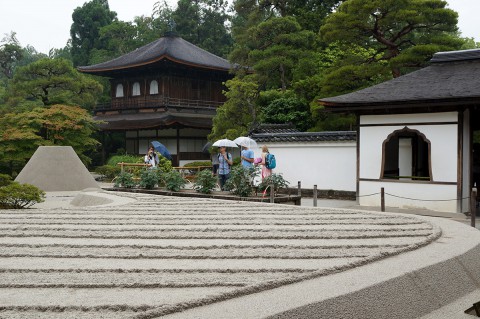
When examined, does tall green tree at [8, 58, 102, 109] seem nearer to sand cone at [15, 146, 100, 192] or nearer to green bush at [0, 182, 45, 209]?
sand cone at [15, 146, 100, 192]

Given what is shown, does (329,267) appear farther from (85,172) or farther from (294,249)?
(85,172)

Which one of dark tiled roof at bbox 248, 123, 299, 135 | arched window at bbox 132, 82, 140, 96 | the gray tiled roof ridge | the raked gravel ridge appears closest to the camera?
the raked gravel ridge

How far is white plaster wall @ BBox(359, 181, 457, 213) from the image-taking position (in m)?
14.0

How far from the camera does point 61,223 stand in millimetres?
7215

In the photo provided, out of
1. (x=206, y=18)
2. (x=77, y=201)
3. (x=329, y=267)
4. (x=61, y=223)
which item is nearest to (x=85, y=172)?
(x=77, y=201)

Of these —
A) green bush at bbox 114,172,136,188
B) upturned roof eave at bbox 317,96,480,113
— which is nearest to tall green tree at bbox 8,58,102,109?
green bush at bbox 114,172,136,188

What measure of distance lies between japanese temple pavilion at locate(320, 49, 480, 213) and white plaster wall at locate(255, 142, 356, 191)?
4.09ft

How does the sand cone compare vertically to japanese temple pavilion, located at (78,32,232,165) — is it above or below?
below

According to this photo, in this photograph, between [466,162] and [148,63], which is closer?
[466,162]

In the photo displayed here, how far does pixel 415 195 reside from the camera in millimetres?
14555

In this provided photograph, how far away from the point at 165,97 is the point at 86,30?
2033cm

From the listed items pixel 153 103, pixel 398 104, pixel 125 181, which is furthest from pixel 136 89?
pixel 398 104

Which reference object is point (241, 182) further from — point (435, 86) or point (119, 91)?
point (119, 91)

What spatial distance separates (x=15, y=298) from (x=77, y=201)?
890cm
